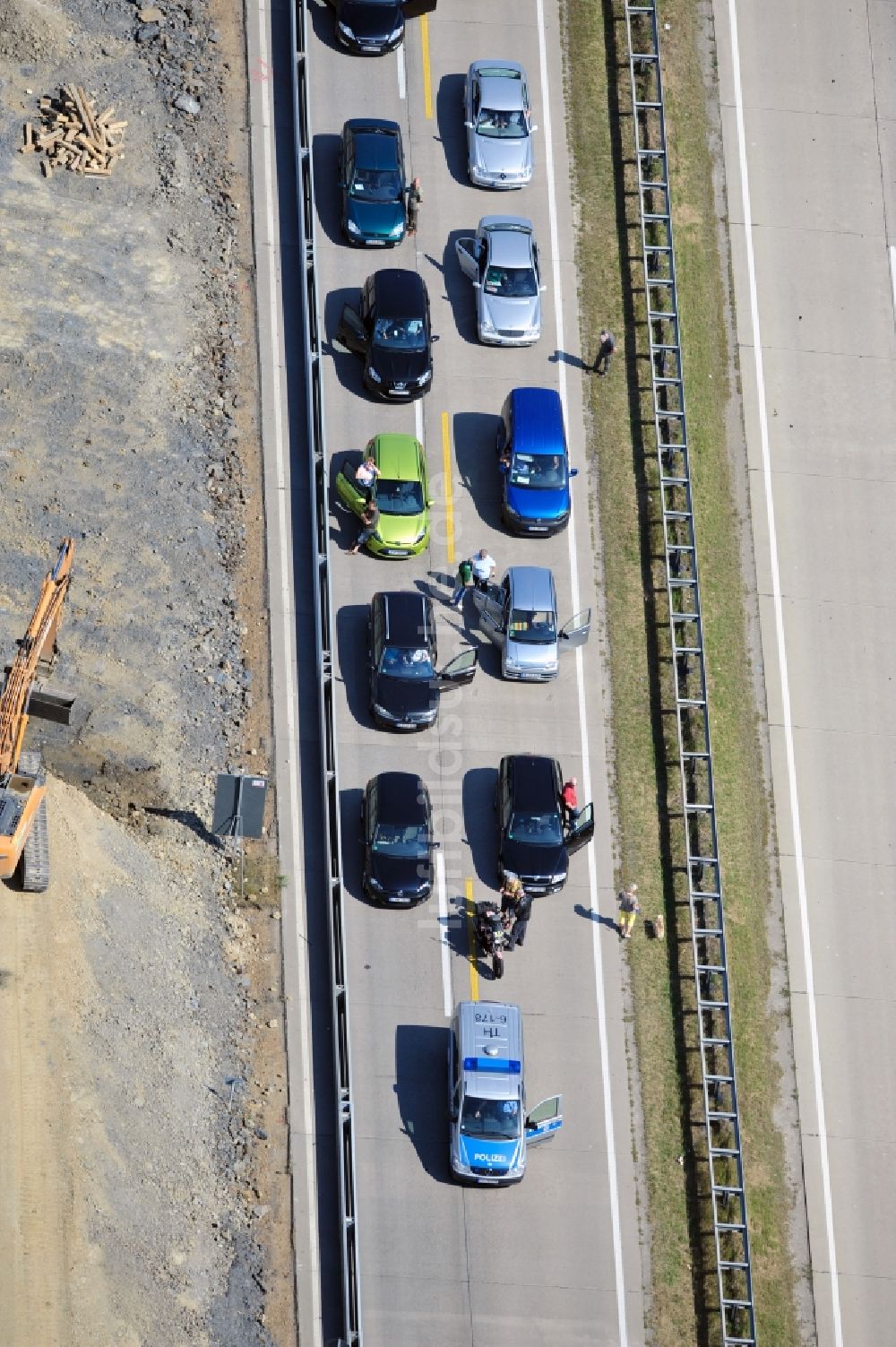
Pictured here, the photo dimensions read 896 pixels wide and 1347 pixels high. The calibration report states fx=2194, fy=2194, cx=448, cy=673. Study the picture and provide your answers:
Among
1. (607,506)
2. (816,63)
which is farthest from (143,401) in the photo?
(816,63)

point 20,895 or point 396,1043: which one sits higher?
point 20,895

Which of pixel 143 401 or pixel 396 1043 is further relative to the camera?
pixel 143 401

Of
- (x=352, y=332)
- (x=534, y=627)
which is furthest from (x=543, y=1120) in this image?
(x=352, y=332)

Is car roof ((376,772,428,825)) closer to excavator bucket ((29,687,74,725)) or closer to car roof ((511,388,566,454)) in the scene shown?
excavator bucket ((29,687,74,725))

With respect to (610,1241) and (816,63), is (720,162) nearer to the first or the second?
(816,63)

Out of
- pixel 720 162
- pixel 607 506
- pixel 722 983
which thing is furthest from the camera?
pixel 720 162

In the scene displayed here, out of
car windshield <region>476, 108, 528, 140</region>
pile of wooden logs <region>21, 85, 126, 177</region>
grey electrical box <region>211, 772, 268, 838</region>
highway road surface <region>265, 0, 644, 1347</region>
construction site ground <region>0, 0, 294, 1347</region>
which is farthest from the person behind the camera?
car windshield <region>476, 108, 528, 140</region>

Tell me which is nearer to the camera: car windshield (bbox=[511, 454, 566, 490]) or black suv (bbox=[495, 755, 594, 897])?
black suv (bbox=[495, 755, 594, 897])

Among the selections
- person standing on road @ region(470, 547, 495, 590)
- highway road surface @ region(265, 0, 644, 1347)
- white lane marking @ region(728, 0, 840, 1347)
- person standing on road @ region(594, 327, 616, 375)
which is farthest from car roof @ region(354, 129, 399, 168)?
person standing on road @ region(470, 547, 495, 590)
